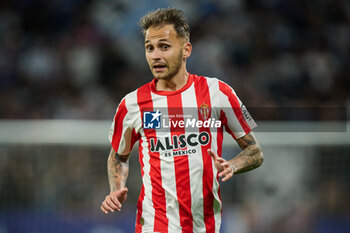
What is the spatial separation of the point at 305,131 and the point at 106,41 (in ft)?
12.9

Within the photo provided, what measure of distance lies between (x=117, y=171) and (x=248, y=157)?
3.23ft

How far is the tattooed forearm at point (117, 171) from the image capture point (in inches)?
149

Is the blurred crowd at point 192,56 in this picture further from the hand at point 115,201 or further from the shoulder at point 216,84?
the hand at point 115,201

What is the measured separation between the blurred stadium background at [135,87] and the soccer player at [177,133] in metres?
2.04

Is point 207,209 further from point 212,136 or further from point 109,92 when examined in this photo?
point 109,92

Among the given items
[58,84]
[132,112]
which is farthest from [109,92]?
[132,112]

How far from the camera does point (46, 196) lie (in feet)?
18.6

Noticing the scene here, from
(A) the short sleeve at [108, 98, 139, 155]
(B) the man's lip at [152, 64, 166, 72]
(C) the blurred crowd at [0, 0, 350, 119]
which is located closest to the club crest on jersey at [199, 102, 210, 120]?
(B) the man's lip at [152, 64, 166, 72]

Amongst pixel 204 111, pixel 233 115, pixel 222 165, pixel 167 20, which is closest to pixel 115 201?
pixel 222 165

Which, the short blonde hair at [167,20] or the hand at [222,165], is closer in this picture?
the hand at [222,165]

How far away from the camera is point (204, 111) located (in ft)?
11.7

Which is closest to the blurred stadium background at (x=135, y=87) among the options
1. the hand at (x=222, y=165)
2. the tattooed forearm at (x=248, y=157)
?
the tattooed forearm at (x=248, y=157)

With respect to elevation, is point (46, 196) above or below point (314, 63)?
below

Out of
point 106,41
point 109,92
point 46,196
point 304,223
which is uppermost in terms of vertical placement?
point 106,41
